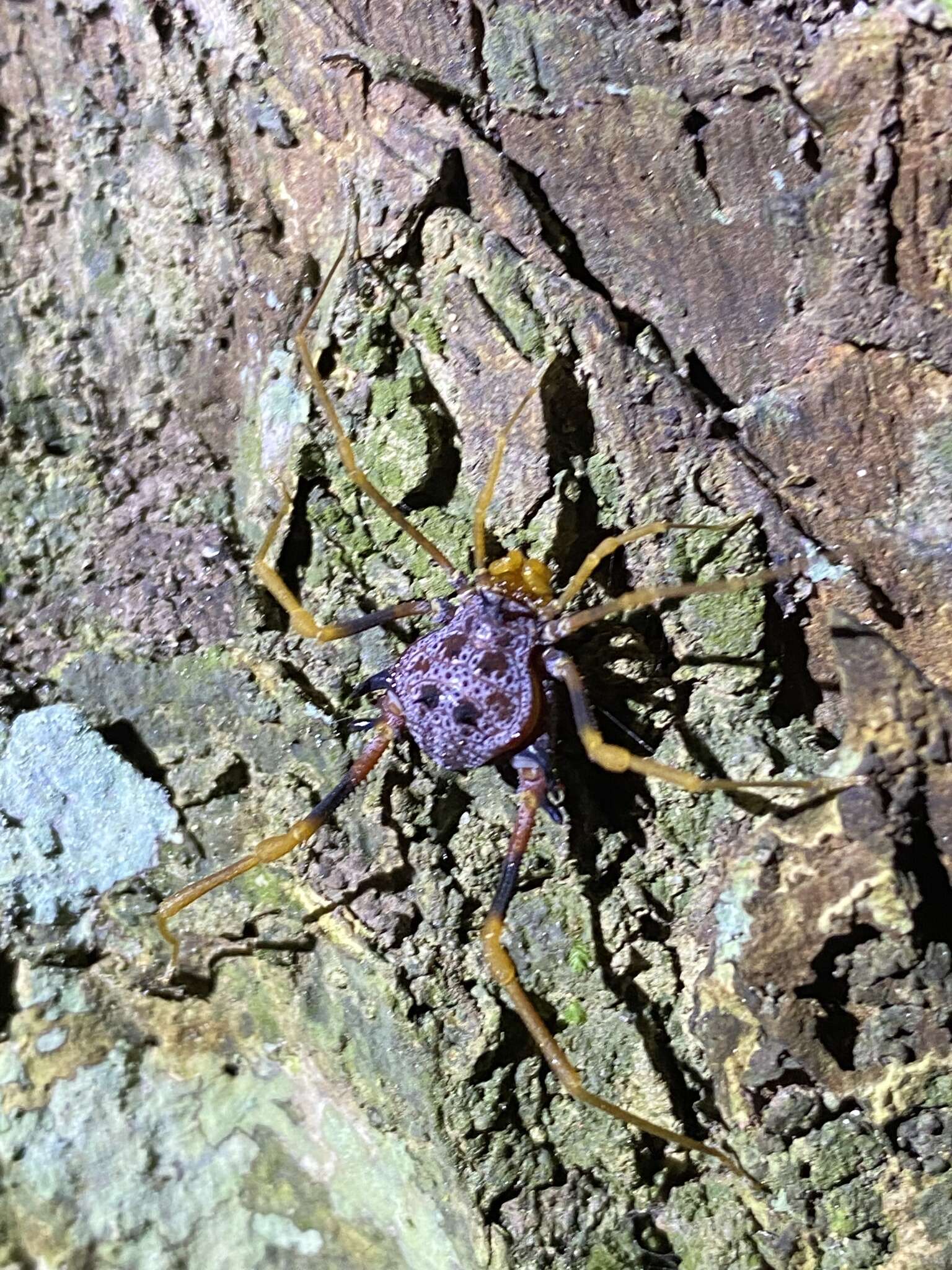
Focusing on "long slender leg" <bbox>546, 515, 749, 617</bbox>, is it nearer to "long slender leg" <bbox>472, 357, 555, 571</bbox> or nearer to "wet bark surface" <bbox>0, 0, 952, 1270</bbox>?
"wet bark surface" <bbox>0, 0, 952, 1270</bbox>

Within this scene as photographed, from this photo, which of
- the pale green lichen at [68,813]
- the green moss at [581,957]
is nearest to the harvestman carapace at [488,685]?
the green moss at [581,957]

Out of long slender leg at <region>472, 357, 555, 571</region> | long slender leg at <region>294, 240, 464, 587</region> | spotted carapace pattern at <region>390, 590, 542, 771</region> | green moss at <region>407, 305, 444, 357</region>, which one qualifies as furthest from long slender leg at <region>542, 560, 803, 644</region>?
green moss at <region>407, 305, 444, 357</region>

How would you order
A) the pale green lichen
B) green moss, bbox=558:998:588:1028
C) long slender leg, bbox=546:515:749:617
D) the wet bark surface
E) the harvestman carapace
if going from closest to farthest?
the wet bark surface
long slender leg, bbox=546:515:749:617
the harvestman carapace
green moss, bbox=558:998:588:1028
the pale green lichen

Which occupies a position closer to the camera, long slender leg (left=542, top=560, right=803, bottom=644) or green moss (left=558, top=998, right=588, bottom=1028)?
long slender leg (left=542, top=560, right=803, bottom=644)

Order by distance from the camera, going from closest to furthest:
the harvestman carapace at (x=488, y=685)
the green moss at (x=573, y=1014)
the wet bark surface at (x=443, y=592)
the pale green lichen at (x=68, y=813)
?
the wet bark surface at (x=443, y=592)
the harvestman carapace at (x=488, y=685)
the green moss at (x=573, y=1014)
the pale green lichen at (x=68, y=813)

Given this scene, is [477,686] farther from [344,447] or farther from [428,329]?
[428,329]

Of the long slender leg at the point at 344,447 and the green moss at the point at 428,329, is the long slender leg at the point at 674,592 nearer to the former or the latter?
the long slender leg at the point at 344,447

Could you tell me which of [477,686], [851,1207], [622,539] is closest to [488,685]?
[477,686]
